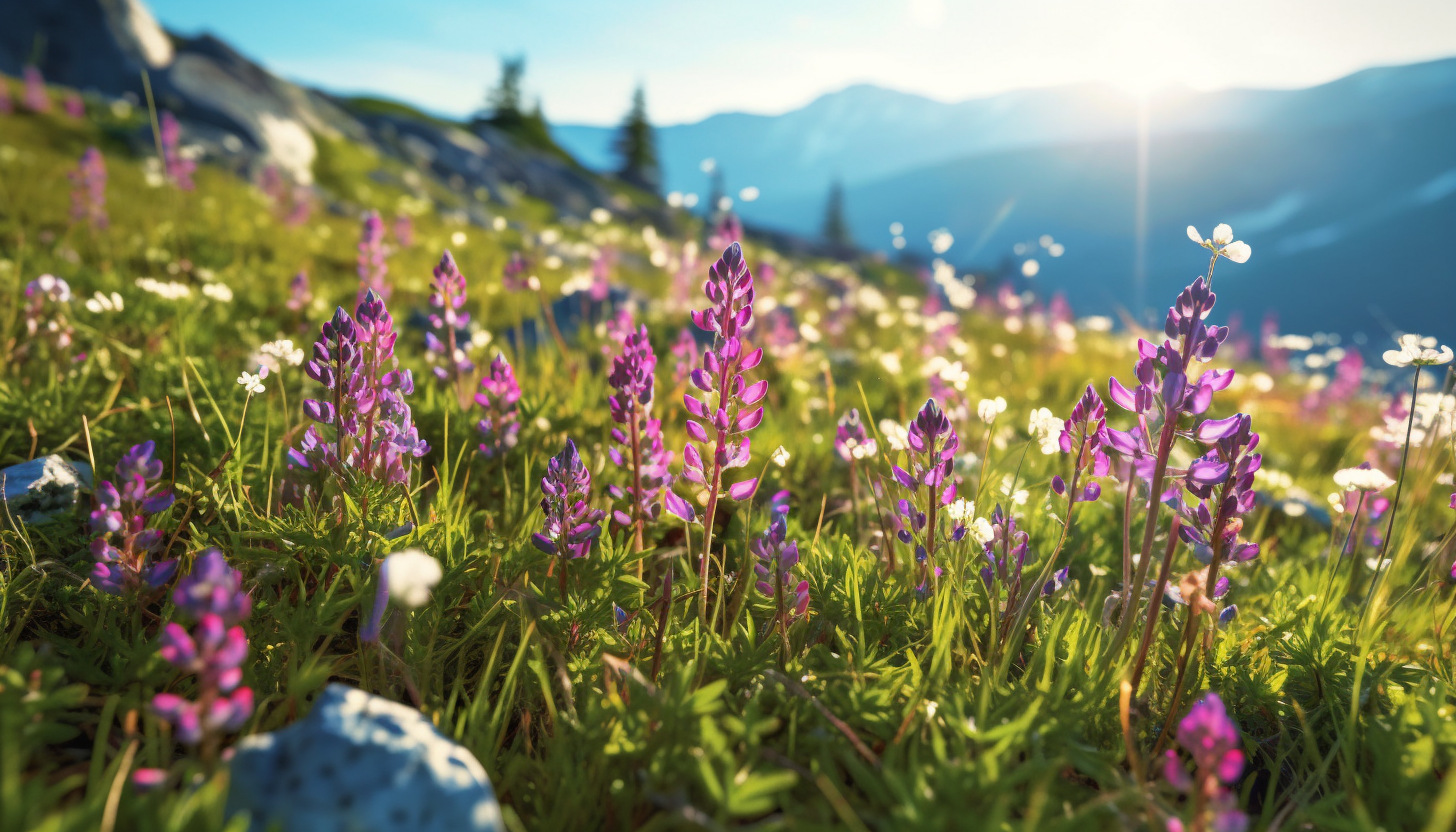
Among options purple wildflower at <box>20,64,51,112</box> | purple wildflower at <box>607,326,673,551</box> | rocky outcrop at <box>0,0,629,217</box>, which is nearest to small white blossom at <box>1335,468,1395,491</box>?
purple wildflower at <box>607,326,673,551</box>

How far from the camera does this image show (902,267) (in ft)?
181

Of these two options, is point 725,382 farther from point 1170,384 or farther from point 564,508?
point 1170,384

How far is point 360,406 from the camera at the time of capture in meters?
2.29

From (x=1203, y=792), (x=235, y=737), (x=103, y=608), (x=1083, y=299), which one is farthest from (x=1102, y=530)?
(x=1083, y=299)

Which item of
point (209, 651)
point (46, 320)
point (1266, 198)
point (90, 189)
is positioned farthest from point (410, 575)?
point (1266, 198)

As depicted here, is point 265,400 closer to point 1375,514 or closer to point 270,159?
point 1375,514

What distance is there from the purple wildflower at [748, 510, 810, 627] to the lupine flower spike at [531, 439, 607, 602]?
513 mm

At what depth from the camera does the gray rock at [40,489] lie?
91.2 inches

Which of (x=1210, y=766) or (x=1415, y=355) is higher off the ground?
(x=1415, y=355)

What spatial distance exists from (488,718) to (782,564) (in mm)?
891

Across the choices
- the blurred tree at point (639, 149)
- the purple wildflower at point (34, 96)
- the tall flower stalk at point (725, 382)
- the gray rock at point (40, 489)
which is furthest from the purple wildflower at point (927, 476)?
the blurred tree at point (639, 149)

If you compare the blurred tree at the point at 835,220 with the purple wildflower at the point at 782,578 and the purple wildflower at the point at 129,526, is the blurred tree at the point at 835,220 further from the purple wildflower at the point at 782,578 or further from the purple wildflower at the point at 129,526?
the purple wildflower at the point at 129,526

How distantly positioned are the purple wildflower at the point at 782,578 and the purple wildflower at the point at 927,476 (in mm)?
416

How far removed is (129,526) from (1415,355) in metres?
3.69
